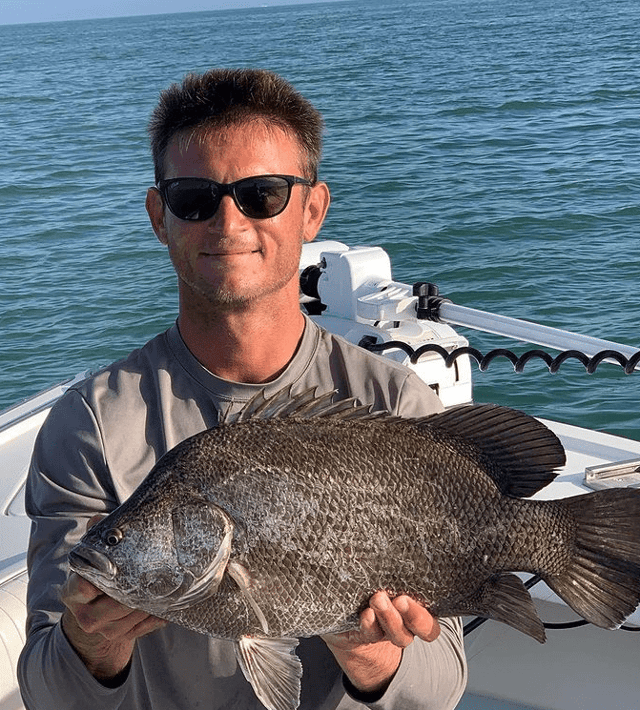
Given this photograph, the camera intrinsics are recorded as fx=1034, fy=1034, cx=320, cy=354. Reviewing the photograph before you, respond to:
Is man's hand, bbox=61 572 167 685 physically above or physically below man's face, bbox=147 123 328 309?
below

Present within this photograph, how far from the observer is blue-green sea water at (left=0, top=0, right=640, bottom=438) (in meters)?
11.6

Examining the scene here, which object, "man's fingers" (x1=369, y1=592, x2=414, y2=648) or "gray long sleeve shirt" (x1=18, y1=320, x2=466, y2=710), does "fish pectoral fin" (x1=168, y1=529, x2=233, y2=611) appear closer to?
"man's fingers" (x1=369, y1=592, x2=414, y2=648)

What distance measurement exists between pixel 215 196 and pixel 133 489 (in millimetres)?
618

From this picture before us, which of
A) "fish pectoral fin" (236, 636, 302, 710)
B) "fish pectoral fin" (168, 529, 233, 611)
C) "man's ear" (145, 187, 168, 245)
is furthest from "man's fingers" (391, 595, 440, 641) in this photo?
"man's ear" (145, 187, 168, 245)

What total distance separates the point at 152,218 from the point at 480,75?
28867 mm

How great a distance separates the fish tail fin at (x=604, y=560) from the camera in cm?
179

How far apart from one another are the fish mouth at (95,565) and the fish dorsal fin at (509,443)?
0.62m

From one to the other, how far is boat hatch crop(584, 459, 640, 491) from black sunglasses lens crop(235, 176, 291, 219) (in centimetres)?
220

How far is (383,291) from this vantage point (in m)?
4.93

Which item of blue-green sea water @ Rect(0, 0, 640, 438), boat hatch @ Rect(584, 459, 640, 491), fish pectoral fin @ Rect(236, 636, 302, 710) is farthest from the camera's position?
blue-green sea water @ Rect(0, 0, 640, 438)

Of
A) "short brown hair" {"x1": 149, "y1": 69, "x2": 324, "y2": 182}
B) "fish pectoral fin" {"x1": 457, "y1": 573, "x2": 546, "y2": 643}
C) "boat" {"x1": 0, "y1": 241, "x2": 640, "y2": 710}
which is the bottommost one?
"boat" {"x1": 0, "y1": 241, "x2": 640, "y2": 710}

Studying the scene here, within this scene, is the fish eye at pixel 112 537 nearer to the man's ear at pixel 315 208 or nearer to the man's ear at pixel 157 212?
the man's ear at pixel 157 212

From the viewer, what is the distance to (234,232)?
2.08 meters

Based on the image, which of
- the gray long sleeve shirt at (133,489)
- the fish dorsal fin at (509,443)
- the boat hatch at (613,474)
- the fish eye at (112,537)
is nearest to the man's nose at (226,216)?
the gray long sleeve shirt at (133,489)
